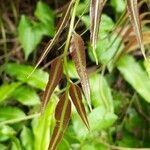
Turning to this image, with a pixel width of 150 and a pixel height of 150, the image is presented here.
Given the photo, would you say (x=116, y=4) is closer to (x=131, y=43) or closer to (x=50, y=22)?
(x=131, y=43)

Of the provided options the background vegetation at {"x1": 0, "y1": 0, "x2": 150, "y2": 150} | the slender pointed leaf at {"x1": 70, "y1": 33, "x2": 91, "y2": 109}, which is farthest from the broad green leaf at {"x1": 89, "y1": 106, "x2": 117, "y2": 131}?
the slender pointed leaf at {"x1": 70, "y1": 33, "x2": 91, "y2": 109}

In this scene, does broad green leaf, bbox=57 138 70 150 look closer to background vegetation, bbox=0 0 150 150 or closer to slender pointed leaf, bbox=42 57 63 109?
background vegetation, bbox=0 0 150 150

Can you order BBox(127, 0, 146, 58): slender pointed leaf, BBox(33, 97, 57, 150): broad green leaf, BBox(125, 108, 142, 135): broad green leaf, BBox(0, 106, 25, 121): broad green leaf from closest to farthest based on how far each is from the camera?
BBox(127, 0, 146, 58): slender pointed leaf, BBox(33, 97, 57, 150): broad green leaf, BBox(0, 106, 25, 121): broad green leaf, BBox(125, 108, 142, 135): broad green leaf

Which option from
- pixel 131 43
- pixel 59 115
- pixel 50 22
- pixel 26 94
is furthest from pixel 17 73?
pixel 59 115

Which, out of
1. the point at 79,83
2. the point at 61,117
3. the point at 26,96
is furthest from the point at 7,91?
the point at 61,117

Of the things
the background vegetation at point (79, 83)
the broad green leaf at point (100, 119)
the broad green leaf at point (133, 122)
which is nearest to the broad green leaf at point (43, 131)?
the background vegetation at point (79, 83)

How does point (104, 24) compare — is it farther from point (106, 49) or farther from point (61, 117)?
point (61, 117)

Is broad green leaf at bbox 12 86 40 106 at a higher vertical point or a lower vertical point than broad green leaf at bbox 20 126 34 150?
higher
